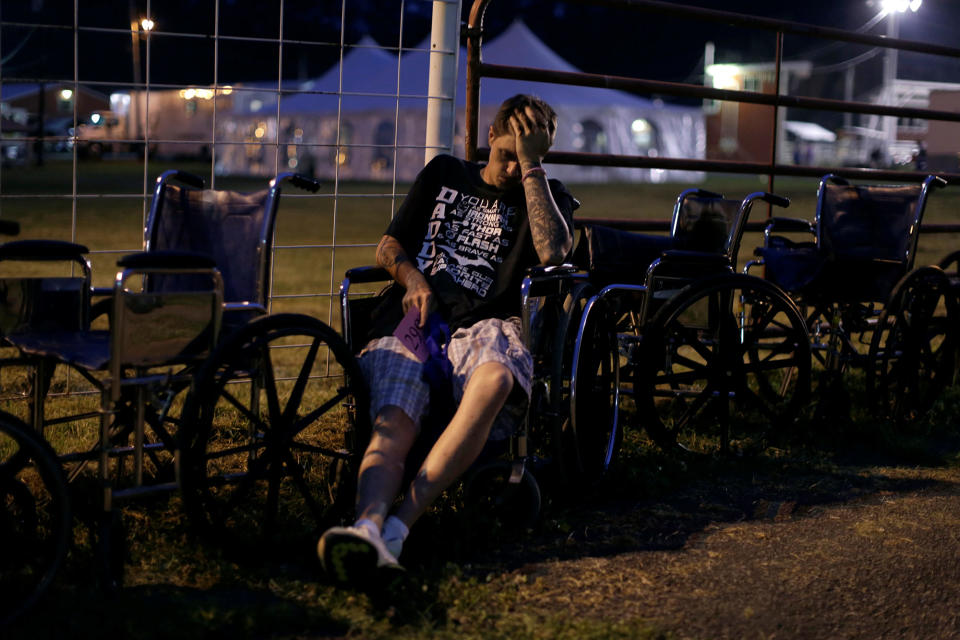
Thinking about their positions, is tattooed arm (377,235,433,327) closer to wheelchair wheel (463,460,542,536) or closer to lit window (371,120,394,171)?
wheelchair wheel (463,460,542,536)

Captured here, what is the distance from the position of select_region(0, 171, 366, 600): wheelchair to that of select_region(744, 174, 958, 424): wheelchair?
2195 mm

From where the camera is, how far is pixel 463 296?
3205 millimetres

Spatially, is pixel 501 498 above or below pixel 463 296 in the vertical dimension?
below

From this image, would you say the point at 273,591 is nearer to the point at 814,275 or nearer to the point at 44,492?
the point at 44,492

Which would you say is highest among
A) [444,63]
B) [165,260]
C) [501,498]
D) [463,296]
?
[444,63]

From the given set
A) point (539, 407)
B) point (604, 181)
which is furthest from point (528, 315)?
point (604, 181)

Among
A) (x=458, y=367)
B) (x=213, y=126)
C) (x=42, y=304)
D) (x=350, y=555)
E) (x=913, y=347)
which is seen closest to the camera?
(x=350, y=555)

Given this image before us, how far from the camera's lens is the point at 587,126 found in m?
26.2

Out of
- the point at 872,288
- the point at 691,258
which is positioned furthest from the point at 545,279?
the point at 872,288

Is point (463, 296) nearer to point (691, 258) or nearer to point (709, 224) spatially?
point (691, 258)

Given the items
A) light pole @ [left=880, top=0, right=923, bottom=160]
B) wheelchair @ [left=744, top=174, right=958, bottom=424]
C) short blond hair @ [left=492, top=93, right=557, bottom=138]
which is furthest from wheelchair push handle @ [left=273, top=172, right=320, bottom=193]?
light pole @ [left=880, top=0, right=923, bottom=160]

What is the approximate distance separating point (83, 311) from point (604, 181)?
87.8 ft

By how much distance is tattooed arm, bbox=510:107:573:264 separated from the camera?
3.18 m

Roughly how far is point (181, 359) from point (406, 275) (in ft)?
2.42
